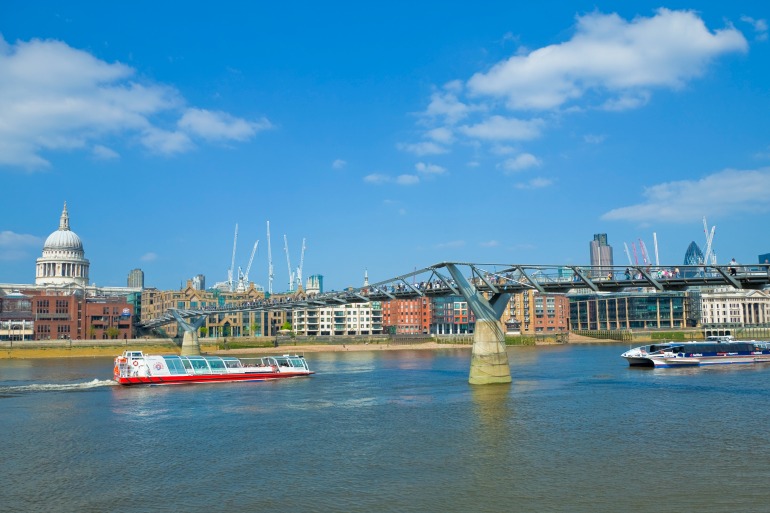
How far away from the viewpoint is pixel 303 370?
8762 centimetres

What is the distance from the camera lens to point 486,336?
210ft

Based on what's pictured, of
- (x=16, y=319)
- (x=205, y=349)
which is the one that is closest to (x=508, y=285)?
(x=205, y=349)

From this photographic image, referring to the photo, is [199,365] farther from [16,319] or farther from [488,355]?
[16,319]

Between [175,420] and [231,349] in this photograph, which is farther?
[231,349]

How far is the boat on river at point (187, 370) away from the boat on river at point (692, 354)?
4520 cm

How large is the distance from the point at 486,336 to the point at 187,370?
35868 millimetres

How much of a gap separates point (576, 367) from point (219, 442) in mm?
66487

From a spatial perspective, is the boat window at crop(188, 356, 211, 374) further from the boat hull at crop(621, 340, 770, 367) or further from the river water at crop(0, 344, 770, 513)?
the boat hull at crop(621, 340, 770, 367)

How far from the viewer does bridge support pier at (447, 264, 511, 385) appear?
6406cm

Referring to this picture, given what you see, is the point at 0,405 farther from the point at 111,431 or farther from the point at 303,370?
the point at 303,370

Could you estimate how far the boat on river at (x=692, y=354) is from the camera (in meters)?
94.4

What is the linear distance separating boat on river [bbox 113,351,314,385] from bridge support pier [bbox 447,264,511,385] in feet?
93.0

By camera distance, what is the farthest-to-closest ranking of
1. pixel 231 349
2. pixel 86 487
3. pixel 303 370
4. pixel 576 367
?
pixel 231 349 → pixel 576 367 → pixel 303 370 → pixel 86 487

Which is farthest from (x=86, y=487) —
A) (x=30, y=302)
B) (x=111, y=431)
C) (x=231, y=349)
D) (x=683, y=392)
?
(x=30, y=302)
